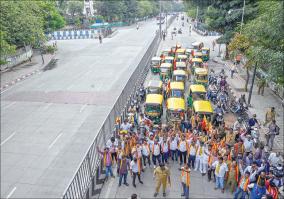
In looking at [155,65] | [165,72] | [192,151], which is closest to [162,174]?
[192,151]

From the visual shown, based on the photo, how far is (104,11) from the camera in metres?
81.7

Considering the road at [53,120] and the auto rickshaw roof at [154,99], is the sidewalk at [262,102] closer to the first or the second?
the auto rickshaw roof at [154,99]

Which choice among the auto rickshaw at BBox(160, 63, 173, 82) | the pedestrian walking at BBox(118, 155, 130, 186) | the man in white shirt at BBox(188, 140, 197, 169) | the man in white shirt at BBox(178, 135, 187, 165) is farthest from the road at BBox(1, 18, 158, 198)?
the man in white shirt at BBox(188, 140, 197, 169)

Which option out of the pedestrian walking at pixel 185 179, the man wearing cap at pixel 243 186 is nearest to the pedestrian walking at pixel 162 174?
the pedestrian walking at pixel 185 179

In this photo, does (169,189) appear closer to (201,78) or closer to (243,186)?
(243,186)

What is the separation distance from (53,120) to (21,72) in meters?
15.4

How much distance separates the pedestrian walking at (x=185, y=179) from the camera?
9.32m

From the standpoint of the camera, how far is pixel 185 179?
9547 mm

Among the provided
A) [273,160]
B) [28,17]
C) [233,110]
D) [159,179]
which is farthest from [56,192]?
[28,17]

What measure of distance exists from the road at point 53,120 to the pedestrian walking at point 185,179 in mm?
4758

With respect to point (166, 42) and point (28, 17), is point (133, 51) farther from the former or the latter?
point (28, 17)

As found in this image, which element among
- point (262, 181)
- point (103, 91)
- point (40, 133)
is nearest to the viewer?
point (262, 181)

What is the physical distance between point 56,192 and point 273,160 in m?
8.17

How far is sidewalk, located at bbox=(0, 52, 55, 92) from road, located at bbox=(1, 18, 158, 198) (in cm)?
87
